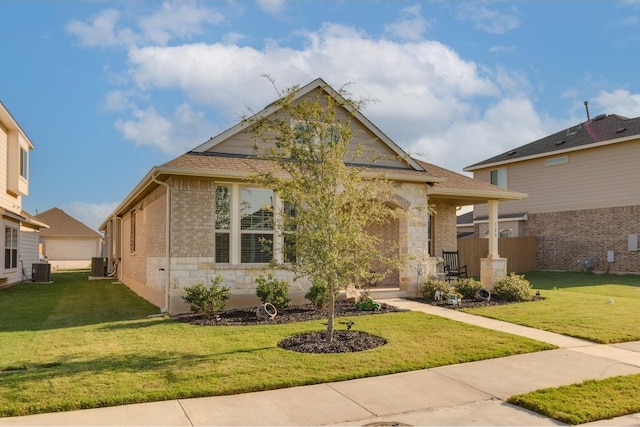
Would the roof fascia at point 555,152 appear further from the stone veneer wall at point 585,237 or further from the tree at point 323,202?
the tree at point 323,202

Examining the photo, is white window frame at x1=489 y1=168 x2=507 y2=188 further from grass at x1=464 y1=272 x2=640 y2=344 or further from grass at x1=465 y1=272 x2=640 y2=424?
grass at x1=464 y1=272 x2=640 y2=344

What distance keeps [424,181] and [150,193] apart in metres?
8.02

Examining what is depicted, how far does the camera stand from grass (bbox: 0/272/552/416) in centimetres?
583

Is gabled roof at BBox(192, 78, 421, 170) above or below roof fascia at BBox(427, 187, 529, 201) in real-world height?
above

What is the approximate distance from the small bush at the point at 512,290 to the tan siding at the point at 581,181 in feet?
38.3

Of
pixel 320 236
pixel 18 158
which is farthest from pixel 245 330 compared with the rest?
pixel 18 158

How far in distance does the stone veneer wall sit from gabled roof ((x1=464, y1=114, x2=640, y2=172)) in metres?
3.05

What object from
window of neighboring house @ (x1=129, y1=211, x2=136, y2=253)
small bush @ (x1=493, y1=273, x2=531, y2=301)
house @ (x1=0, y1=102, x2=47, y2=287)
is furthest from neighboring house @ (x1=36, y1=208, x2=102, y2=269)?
small bush @ (x1=493, y1=273, x2=531, y2=301)

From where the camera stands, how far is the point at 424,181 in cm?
1421

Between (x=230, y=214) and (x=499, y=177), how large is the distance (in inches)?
794

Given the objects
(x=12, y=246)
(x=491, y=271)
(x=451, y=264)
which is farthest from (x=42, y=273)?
(x=491, y=271)

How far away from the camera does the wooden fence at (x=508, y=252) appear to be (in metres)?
23.4

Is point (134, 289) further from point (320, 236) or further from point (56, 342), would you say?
point (320, 236)

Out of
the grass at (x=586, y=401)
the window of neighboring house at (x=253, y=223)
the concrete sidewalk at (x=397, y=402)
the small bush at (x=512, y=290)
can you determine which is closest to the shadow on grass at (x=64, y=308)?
the window of neighboring house at (x=253, y=223)
